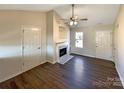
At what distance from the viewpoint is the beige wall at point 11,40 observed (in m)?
3.75

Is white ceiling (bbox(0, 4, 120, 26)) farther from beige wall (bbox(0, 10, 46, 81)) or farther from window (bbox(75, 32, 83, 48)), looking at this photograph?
window (bbox(75, 32, 83, 48))

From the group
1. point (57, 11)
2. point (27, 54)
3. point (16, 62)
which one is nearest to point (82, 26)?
point (57, 11)

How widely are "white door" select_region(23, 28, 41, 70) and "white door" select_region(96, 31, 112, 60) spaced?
3.80 meters

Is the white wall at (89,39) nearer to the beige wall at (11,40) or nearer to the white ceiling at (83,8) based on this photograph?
the white ceiling at (83,8)

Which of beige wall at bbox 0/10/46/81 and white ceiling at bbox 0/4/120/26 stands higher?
white ceiling at bbox 0/4/120/26

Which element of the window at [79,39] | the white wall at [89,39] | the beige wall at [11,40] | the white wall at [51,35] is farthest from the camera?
the window at [79,39]

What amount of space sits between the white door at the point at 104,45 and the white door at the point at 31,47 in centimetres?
380

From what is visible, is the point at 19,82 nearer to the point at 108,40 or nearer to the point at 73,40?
the point at 108,40

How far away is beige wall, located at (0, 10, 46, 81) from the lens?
148 inches

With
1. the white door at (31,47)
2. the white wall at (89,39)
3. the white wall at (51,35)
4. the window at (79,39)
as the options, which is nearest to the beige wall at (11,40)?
the white door at (31,47)

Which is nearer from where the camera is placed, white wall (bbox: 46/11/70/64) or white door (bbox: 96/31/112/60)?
white wall (bbox: 46/11/70/64)

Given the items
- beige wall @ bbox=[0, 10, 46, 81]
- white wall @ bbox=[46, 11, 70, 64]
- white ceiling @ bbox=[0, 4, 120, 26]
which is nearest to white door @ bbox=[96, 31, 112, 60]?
white ceiling @ bbox=[0, 4, 120, 26]

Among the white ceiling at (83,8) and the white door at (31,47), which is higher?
the white ceiling at (83,8)
